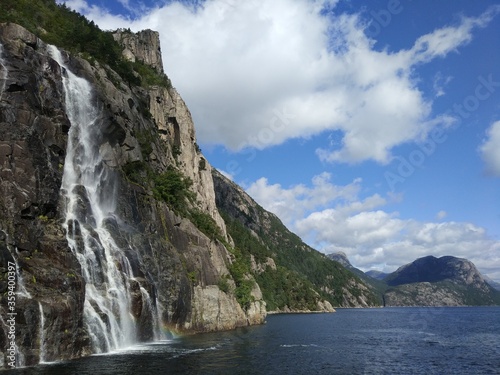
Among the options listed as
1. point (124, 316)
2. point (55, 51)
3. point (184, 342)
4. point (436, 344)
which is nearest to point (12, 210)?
point (124, 316)

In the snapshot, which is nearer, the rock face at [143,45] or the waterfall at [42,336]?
the waterfall at [42,336]

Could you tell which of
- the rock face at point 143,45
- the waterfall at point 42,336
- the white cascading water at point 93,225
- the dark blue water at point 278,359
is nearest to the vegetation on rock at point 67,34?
the white cascading water at point 93,225

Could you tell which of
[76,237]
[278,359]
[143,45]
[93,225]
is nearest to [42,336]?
[76,237]

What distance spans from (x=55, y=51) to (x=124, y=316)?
44483 mm

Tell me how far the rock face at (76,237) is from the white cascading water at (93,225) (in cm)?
108

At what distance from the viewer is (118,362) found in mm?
39219

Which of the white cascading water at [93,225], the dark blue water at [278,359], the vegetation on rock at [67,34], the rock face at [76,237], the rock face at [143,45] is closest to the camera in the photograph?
the dark blue water at [278,359]

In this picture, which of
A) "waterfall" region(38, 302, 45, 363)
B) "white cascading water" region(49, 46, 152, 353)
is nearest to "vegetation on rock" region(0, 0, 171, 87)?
"white cascading water" region(49, 46, 152, 353)

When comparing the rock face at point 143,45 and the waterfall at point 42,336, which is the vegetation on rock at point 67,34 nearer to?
the rock face at point 143,45

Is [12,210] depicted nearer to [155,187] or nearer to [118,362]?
[118,362]

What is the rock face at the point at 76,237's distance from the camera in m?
39.3

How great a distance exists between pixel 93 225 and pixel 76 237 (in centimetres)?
650

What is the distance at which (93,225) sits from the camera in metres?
56.7

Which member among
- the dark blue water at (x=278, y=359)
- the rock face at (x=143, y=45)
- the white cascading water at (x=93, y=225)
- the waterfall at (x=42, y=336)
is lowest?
the dark blue water at (x=278, y=359)
